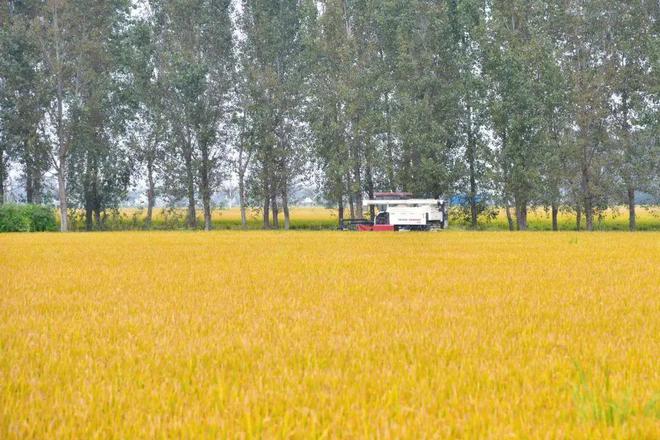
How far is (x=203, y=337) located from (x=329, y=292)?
10.5 ft

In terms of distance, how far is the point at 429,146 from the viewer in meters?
44.8

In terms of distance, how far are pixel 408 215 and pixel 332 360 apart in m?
39.7

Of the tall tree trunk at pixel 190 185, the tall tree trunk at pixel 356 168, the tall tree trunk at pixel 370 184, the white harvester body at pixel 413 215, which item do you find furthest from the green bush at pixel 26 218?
the white harvester body at pixel 413 215

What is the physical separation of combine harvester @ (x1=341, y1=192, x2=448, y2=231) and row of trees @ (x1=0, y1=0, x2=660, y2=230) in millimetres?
2245

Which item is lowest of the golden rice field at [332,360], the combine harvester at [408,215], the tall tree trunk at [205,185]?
the golden rice field at [332,360]

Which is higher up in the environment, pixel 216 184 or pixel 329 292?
pixel 216 184

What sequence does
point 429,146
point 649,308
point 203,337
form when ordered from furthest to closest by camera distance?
point 429,146, point 649,308, point 203,337

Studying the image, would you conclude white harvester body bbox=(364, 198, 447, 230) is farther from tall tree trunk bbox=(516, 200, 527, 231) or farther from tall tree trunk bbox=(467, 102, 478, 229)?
tall tree trunk bbox=(516, 200, 527, 231)

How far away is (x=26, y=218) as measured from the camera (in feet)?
140

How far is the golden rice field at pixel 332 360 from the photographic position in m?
3.07

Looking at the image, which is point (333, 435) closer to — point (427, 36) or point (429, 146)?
point (429, 146)

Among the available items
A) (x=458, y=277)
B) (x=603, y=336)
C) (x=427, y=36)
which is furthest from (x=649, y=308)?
(x=427, y=36)

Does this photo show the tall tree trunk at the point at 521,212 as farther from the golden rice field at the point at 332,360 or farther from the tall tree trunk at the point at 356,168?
the golden rice field at the point at 332,360

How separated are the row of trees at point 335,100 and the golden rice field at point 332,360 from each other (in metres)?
36.0
